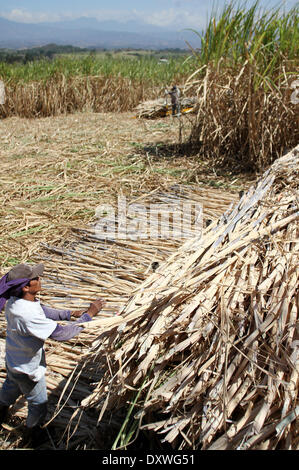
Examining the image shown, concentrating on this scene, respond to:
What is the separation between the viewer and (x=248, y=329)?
1.63m

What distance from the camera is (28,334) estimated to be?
196 centimetres


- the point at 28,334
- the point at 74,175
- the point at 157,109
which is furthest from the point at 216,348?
the point at 157,109

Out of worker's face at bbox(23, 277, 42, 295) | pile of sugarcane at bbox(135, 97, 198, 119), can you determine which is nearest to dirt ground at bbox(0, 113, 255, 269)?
worker's face at bbox(23, 277, 42, 295)

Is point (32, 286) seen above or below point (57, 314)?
above

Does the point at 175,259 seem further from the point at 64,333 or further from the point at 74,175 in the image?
the point at 74,175

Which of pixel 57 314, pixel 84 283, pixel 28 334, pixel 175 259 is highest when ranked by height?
pixel 175 259

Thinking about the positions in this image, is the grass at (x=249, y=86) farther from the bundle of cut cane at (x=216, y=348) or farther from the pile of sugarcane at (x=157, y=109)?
the pile of sugarcane at (x=157, y=109)

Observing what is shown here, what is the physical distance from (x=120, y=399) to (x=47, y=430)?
1.68 feet

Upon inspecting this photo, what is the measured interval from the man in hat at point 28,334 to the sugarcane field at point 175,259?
0.11ft

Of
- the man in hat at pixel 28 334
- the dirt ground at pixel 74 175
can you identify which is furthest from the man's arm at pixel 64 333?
the dirt ground at pixel 74 175

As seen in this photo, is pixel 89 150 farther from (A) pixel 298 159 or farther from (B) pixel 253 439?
(B) pixel 253 439

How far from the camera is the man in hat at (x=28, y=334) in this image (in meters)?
1.96

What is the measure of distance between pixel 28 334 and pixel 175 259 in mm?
823

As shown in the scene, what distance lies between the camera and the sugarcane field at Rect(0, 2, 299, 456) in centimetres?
156
